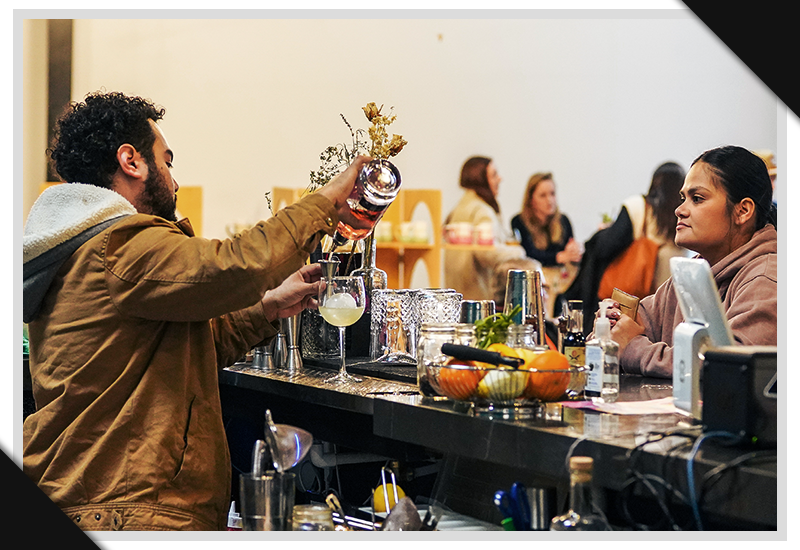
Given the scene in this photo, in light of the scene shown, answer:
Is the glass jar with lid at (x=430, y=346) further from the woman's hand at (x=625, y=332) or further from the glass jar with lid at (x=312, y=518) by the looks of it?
the woman's hand at (x=625, y=332)

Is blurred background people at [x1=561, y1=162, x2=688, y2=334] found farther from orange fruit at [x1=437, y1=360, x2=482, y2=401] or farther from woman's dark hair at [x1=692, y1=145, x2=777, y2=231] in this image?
orange fruit at [x1=437, y1=360, x2=482, y2=401]

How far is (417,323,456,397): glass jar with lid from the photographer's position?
5.24 ft

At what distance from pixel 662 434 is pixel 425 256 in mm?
4258

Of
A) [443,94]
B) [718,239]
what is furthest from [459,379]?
[443,94]

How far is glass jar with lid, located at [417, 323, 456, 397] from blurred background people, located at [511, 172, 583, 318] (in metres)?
3.82

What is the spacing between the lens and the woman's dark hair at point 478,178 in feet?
19.0

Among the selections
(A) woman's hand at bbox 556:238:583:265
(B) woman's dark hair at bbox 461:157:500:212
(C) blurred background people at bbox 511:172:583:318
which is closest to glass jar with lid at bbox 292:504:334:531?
(C) blurred background people at bbox 511:172:583:318

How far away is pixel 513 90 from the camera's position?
6.05 m

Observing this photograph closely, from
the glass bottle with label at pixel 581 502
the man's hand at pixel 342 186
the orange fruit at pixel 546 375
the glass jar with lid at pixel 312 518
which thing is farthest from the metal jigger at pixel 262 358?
the glass bottle with label at pixel 581 502

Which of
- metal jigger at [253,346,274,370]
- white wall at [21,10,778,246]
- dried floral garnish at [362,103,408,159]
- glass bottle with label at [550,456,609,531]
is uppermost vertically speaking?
white wall at [21,10,778,246]

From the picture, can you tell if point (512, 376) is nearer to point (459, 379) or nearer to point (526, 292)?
point (459, 379)

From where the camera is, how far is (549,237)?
218 inches
